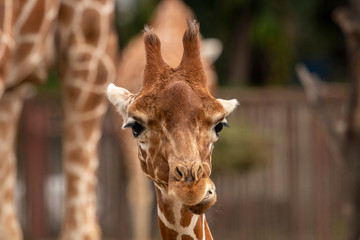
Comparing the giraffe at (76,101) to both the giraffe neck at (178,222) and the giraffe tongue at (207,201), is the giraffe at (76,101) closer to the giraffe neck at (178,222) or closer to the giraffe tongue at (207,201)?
the giraffe neck at (178,222)

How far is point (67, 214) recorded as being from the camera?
507 cm

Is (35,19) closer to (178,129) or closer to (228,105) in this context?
(228,105)

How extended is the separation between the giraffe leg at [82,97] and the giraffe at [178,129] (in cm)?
224

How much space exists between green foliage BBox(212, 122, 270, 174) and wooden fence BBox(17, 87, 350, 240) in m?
0.08

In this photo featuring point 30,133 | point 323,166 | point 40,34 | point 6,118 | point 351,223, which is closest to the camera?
point 351,223

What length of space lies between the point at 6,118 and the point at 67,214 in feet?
2.72

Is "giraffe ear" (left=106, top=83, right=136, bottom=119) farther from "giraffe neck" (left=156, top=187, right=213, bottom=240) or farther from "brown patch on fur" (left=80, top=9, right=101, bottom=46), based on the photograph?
"brown patch on fur" (left=80, top=9, right=101, bottom=46)

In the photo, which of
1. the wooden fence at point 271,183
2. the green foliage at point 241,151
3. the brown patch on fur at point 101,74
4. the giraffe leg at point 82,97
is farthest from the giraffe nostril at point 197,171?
the green foliage at point 241,151

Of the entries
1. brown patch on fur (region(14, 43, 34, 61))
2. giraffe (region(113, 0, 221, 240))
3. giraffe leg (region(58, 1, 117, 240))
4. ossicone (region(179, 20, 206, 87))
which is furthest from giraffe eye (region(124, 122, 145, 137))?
giraffe (region(113, 0, 221, 240))

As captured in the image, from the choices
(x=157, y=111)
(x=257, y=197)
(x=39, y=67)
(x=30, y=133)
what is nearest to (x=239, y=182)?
(x=257, y=197)

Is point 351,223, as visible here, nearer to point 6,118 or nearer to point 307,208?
point 6,118

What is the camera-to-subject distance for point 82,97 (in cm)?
503

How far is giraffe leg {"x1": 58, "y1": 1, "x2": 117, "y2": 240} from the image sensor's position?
498 cm

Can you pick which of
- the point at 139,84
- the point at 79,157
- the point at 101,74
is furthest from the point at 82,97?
the point at 139,84
